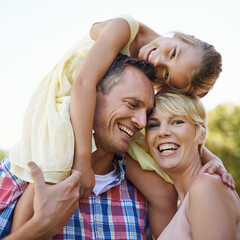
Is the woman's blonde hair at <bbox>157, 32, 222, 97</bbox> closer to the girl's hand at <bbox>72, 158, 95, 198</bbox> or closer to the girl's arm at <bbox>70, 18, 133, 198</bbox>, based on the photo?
the girl's arm at <bbox>70, 18, 133, 198</bbox>

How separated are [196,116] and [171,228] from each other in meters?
0.93

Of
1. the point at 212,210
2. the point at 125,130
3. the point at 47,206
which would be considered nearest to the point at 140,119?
the point at 125,130

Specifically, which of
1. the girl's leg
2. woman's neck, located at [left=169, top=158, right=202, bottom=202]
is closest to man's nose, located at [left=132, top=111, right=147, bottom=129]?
woman's neck, located at [left=169, top=158, right=202, bottom=202]

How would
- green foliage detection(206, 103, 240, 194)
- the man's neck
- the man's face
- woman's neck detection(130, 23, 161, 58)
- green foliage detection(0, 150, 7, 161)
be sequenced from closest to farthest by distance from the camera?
1. the man's face
2. the man's neck
3. woman's neck detection(130, 23, 161, 58)
4. green foliage detection(0, 150, 7, 161)
5. green foliage detection(206, 103, 240, 194)

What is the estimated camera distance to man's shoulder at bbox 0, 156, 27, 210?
7.94 feet

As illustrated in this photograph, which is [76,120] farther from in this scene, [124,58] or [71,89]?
[124,58]

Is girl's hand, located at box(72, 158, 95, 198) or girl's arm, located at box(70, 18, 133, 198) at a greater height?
A: girl's arm, located at box(70, 18, 133, 198)

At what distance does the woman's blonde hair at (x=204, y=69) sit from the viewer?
3012 millimetres

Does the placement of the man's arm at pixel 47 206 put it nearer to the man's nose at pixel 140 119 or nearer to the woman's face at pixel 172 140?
the man's nose at pixel 140 119

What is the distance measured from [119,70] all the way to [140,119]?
18.0 inches

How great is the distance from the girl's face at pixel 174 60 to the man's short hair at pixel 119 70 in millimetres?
74

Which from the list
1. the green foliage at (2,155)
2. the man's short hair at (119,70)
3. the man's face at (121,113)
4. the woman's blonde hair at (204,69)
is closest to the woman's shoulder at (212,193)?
the man's face at (121,113)

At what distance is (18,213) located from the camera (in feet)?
7.77

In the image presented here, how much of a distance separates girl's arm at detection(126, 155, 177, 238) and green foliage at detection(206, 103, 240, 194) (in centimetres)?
837
